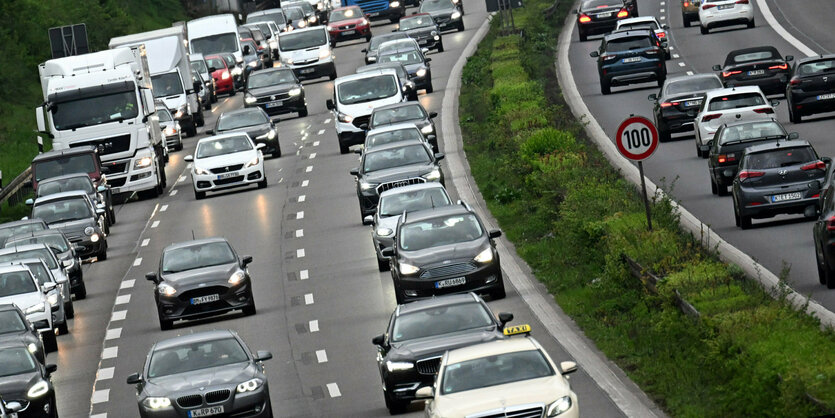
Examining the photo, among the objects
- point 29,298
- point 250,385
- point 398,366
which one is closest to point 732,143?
point 29,298

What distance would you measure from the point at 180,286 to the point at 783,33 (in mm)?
38750

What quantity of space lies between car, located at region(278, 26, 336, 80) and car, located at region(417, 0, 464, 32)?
13639 millimetres

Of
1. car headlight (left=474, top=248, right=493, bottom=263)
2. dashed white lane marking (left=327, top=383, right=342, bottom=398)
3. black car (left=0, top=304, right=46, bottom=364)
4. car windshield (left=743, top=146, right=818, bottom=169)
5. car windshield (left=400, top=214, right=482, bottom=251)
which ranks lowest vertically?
dashed white lane marking (left=327, top=383, right=342, bottom=398)

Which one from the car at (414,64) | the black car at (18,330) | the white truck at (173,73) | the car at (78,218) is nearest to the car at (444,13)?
the car at (414,64)

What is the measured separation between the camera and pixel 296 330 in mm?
28109

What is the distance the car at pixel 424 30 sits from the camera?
73312 mm

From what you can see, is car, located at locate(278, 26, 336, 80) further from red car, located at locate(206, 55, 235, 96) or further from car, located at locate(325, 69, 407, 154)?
car, located at locate(325, 69, 407, 154)

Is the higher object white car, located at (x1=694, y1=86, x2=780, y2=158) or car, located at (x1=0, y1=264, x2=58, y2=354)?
white car, located at (x1=694, y1=86, x2=780, y2=158)

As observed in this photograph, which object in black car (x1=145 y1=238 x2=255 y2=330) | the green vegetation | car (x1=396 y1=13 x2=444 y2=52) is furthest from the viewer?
car (x1=396 y1=13 x2=444 y2=52)

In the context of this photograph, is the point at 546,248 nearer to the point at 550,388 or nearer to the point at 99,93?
the point at 550,388

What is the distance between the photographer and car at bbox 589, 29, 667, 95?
5119cm

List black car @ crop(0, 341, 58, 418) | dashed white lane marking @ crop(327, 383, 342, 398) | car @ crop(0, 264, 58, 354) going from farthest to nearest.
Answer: car @ crop(0, 264, 58, 354) → black car @ crop(0, 341, 58, 418) → dashed white lane marking @ crop(327, 383, 342, 398)

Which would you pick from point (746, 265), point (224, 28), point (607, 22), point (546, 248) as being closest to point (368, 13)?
point (224, 28)

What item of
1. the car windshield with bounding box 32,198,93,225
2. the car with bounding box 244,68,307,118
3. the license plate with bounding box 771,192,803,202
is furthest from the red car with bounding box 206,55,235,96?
the license plate with bounding box 771,192,803,202
